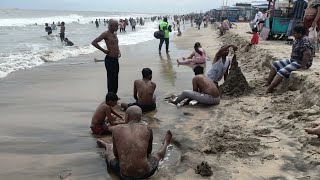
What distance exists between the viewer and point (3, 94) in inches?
355

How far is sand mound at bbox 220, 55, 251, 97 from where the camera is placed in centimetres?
824

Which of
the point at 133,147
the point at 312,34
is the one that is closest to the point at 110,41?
the point at 133,147

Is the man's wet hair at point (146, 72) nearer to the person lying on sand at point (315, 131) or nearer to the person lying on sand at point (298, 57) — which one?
the person lying on sand at point (298, 57)

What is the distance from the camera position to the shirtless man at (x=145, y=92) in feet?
23.4

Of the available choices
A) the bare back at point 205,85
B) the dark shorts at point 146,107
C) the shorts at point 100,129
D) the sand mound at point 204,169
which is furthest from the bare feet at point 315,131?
the dark shorts at point 146,107

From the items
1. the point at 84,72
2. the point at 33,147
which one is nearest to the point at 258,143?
the point at 33,147

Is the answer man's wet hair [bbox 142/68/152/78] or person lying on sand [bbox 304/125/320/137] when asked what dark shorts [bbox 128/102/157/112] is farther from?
person lying on sand [bbox 304/125/320/137]

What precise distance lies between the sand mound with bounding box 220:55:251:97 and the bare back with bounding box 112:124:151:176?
4.41 m

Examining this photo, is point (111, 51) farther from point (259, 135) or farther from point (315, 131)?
point (315, 131)

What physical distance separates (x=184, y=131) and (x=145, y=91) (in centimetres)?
137

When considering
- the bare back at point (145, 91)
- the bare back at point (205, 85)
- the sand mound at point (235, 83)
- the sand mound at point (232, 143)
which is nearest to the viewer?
the sand mound at point (232, 143)

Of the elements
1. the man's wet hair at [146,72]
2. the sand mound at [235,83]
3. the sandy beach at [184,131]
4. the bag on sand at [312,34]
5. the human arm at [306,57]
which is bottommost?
the sandy beach at [184,131]

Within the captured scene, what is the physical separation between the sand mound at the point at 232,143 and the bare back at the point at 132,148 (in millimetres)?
1210

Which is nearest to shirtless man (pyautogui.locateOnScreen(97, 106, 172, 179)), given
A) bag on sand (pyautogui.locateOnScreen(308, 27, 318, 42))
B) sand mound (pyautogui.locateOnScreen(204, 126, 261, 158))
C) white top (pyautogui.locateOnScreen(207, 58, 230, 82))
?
sand mound (pyautogui.locateOnScreen(204, 126, 261, 158))
